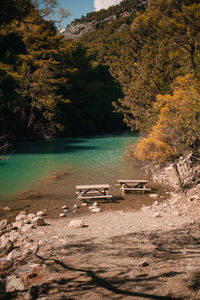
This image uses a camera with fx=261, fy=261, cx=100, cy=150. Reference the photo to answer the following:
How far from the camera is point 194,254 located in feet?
18.4

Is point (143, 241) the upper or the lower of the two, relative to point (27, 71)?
lower

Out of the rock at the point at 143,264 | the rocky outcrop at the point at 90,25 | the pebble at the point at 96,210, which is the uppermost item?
the rocky outcrop at the point at 90,25

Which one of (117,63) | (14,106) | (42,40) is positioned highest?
(42,40)

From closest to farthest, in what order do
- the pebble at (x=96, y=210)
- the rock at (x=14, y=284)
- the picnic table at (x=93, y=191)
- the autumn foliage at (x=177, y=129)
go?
the rock at (x=14, y=284)
the pebble at (x=96, y=210)
the autumn foliage at (x=177, y=129)
the picnic table at (x=93, y=191)

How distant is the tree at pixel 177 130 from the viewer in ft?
37.7

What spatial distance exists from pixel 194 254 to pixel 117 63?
77.3 ft

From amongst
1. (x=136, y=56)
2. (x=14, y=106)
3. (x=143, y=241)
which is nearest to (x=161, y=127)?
(x=143, y=241)

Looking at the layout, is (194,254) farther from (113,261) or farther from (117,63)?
(117,63)

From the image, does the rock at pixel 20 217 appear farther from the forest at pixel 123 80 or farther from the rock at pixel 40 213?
the forest at pixel 123 80

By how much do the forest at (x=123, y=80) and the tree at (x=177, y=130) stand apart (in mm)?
44

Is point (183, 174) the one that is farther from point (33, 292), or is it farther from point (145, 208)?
point (33, 292)

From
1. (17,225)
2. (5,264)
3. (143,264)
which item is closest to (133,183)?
(17,225)

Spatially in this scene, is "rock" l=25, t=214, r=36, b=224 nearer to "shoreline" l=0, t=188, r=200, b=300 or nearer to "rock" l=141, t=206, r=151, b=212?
"shoreline" l=0, t=188, r=200, b=300

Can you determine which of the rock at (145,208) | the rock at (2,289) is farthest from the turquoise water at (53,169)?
the rock at (2,289)
